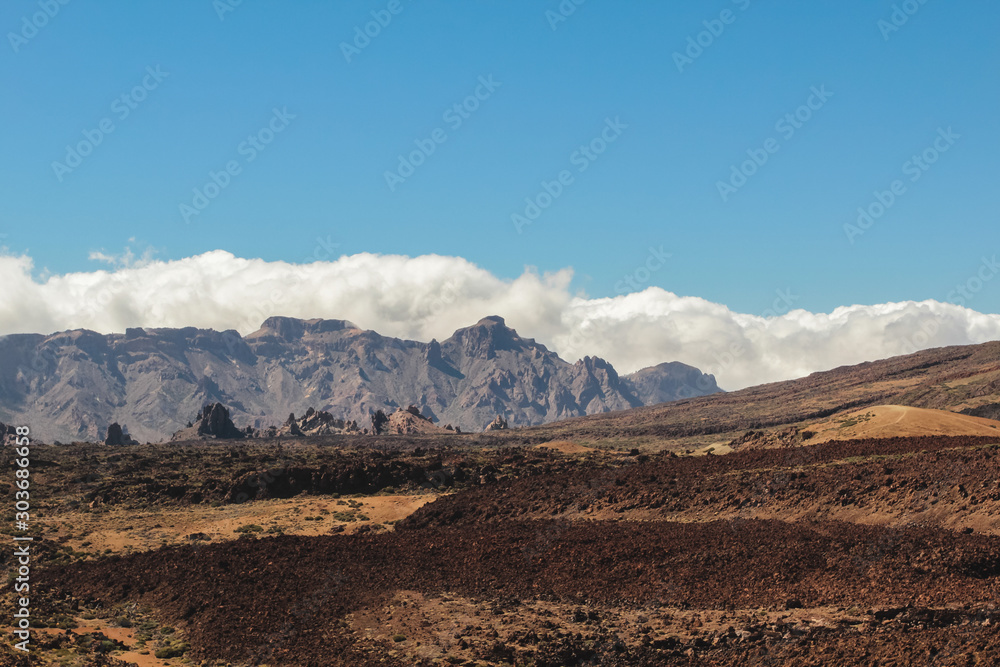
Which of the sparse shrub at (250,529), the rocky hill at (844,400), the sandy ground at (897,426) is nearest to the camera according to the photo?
the sparse shrub at (250,529)

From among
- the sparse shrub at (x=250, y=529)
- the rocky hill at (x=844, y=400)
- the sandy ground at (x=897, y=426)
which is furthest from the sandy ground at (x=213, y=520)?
the rocky hill at (x=844, y=400)

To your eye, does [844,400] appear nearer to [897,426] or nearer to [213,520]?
[897,426]

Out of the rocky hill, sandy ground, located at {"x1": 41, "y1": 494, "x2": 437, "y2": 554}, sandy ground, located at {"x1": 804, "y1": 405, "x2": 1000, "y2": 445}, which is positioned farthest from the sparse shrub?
the rocky hill

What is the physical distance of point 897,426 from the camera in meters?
61.0

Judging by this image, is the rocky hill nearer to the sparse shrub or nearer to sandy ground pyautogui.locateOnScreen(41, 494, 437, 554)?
sandy ground pyautogui.locateOnScreen(41, 494, 437, 554)

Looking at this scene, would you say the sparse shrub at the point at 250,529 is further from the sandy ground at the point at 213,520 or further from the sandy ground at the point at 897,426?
the sandy ground at the point at 897,426

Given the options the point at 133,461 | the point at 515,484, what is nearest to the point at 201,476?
the point at 133,461

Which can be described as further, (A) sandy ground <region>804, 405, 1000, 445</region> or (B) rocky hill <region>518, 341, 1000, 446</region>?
(B) rocky hill <region>518, 341, 1000, 446</region>

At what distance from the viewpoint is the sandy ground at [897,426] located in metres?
59.8

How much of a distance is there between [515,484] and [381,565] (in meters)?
25.1

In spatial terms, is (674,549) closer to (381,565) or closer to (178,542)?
(381,565)

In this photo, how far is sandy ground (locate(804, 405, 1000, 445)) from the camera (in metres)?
59.8

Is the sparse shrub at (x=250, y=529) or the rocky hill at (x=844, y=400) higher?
the rocky hill at (x=844, y=400)

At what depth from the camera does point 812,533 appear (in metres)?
32.1
